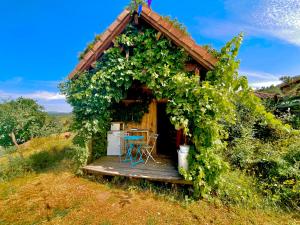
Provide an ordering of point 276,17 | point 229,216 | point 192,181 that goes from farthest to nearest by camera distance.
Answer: point 276,17, point 192,181, point 229,216

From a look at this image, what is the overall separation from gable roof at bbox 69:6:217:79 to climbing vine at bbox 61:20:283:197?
17 centimetres

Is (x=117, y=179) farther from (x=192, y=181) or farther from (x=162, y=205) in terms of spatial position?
(x=192, y=181)

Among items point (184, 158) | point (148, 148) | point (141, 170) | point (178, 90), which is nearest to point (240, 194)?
point (184, 158)

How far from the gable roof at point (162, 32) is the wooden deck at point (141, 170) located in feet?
10.5

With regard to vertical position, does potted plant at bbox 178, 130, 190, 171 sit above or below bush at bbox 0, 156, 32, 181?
above

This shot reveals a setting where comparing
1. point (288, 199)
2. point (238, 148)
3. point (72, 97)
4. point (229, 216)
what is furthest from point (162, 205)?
point (72, 97)

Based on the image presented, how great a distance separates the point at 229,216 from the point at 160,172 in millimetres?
1978

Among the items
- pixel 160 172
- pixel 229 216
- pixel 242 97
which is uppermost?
pixel 242 97

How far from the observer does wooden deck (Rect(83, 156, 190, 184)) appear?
4366 millimetres

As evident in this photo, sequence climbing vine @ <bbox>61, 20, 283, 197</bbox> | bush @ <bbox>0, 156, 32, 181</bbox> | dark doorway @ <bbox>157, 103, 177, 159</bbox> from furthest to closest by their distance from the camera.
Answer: dark doorway @ <bbox>157, 103, 177, 159</bbox>, bush @ <bbox>0, 156, 32, 181</bbox>, climbing vine @ <bbox>61, 20, 283, 197</bbox>

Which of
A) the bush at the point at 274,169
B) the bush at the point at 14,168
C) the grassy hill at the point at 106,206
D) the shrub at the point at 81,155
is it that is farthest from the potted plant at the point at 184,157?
the bush at the point at 14,168

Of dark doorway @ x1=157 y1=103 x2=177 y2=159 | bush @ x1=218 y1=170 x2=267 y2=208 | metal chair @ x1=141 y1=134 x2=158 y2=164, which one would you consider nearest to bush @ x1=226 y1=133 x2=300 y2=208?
bush @ x1=218 y1=170 x2=267 y2=208

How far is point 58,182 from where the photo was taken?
491 cm

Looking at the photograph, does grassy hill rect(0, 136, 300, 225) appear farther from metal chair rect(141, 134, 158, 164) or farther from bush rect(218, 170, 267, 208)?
metal chair rect(141, 134, 158, 164)
